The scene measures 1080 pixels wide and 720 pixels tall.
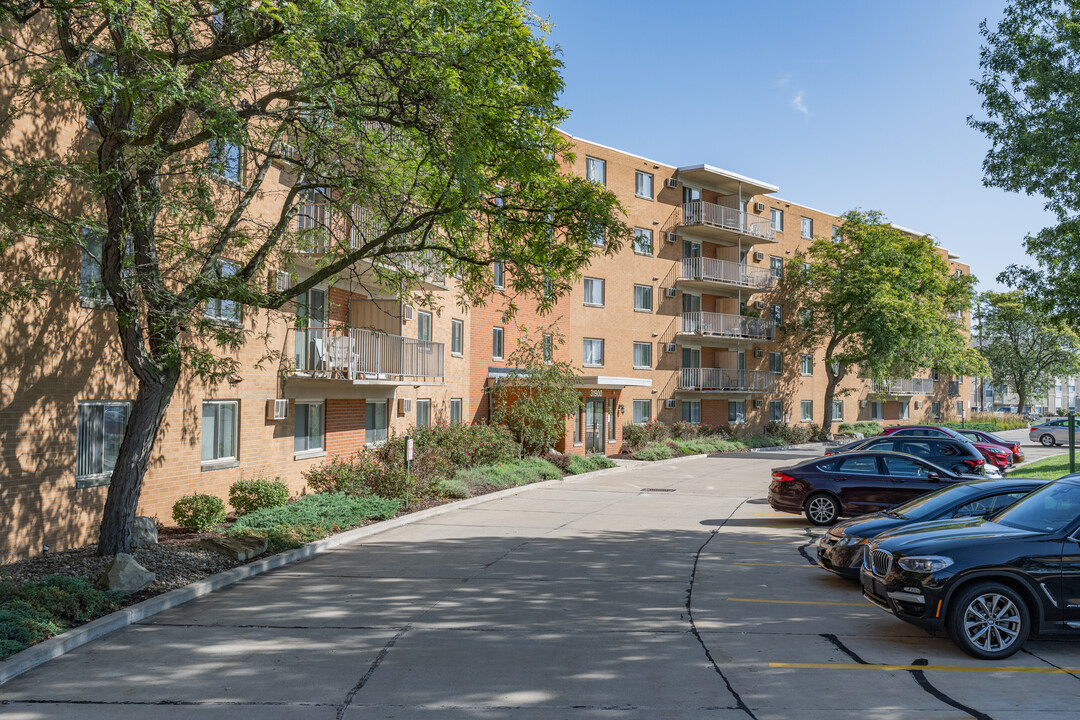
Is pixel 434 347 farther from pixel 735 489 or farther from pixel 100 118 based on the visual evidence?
pixel 100 118

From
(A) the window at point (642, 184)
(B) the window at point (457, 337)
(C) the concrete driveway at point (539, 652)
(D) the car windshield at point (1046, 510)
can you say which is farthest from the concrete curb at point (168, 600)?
(A) the window at point (642, 184)

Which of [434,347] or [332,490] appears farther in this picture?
[434,347]

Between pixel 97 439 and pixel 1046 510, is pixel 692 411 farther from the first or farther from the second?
pixel 1046 510

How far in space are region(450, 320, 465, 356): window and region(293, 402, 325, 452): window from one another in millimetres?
7764

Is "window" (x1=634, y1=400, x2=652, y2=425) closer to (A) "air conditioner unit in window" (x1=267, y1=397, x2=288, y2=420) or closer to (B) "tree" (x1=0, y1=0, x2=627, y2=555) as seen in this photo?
(A) "air conditioner unit in window" (x1=267, y1=397, x2=288, y2=420)

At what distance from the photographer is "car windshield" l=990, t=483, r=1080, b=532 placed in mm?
7824

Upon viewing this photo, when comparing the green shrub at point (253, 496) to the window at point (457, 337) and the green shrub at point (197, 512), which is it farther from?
the window at point (457, 337)

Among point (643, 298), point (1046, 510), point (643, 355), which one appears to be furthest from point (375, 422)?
point (643, 298)

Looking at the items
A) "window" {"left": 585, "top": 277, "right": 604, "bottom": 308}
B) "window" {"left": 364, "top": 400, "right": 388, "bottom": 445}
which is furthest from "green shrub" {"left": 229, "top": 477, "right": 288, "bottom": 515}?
"window" {"left": 585, "top": 277, "right": 604, "bottom": 308}

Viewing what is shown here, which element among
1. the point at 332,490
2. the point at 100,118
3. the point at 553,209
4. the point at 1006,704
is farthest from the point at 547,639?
the point at 332,490

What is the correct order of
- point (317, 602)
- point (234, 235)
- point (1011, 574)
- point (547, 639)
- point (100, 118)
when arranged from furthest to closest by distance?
point (234, 235), point (100, 118), point (317, 602), point (547, 639), point (1011, 574)

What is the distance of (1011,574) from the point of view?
24.4 ft

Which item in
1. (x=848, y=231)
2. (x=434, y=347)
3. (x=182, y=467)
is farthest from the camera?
(x=848, y=231)

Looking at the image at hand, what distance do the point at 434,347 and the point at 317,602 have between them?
1372 centimetres
